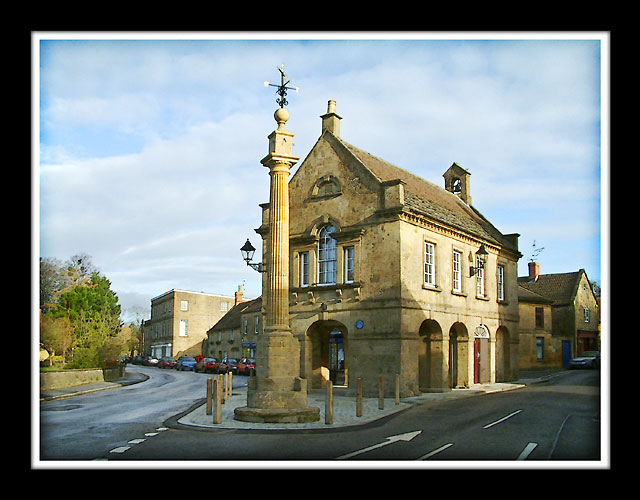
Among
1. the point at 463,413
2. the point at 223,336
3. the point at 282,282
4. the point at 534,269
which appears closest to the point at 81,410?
the point at 282,282

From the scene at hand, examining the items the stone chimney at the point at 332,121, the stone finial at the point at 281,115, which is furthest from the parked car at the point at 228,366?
the stone finial at the point at 281,115

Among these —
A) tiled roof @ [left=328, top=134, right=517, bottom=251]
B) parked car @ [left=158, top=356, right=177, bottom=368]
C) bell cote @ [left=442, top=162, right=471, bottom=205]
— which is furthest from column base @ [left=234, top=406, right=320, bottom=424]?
parked car @ [left=158, top=356, right=177, bottom=368]

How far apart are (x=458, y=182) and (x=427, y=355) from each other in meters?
13.8

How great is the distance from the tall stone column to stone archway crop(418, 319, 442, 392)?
10.5 meters

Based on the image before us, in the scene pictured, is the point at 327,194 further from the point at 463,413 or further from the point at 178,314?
the point at 178,314

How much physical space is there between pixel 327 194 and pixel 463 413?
453 inches

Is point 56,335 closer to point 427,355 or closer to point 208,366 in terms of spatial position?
point 427,355

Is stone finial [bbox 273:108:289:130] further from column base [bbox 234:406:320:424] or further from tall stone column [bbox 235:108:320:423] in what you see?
column base [bbox 234:406:320:424]

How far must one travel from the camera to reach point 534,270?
51188 mm

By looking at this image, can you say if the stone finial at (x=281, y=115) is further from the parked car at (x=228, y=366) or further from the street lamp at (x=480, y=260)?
the parked car at (x=228, y=366)

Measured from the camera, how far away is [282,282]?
16734 millimetres

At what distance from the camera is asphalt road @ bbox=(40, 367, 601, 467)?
1077 centimetres

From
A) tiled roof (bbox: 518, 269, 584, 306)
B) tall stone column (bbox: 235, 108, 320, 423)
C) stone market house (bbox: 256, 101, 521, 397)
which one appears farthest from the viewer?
tiled roof (bbox: 518, 269, 584, 306)

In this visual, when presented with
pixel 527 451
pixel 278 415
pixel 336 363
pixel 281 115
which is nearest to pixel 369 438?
pixel 278 415
